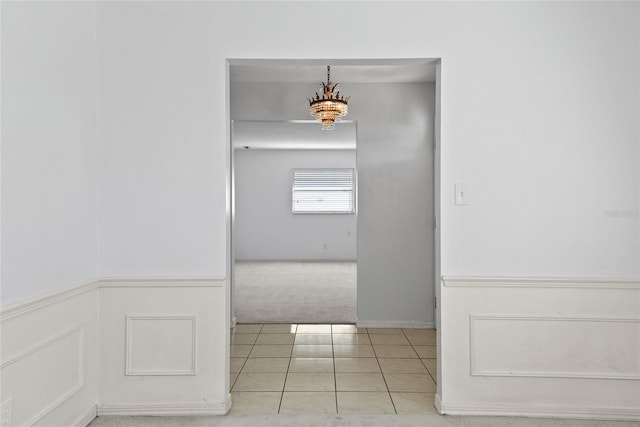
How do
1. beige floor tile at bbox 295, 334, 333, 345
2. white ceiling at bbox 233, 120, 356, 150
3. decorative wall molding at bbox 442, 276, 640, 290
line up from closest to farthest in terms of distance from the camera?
decorative wall molding at bbox 442, 276, 640, 290 < beige floor tile at bbox 295, 334, 333, 345 < white ceiling at bbox 233, 120, 356, 150

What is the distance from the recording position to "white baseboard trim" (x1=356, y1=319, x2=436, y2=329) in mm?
4723

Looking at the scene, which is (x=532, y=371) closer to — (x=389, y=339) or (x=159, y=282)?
(x=389, y=339)

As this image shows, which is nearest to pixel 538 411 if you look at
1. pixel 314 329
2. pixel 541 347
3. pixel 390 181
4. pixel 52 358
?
pixel 541 347

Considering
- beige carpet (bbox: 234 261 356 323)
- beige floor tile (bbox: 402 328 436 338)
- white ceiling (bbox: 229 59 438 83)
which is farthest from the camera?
beige carpet (bbox: 234 261 356 323)

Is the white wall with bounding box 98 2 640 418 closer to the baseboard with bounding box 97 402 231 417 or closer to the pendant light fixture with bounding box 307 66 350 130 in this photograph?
the baseboard with bounding box 97 402 231 417

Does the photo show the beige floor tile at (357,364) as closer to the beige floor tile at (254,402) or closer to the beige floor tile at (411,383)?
the beige floor tile at (411,383)

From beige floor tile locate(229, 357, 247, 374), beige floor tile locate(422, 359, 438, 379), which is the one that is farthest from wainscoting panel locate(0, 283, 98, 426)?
beige floor tile locate(422, 359, 438, 379)

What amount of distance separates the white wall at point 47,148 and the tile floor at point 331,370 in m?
1.35

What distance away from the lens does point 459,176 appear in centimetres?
261

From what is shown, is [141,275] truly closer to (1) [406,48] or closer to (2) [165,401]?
(2) [165,401]

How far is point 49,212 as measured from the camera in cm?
212

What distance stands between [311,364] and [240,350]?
0.73 meters

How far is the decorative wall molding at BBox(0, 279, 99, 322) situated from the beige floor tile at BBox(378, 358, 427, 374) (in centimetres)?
214

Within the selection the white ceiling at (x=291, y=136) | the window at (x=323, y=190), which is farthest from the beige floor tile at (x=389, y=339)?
the window at (x=323, y=190)
